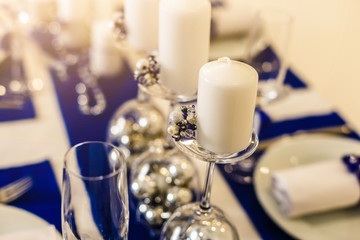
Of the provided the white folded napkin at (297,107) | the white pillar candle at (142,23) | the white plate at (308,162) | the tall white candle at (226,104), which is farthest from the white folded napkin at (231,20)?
the tall white candle at (226,104)

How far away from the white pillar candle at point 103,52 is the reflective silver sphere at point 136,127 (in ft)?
0.81

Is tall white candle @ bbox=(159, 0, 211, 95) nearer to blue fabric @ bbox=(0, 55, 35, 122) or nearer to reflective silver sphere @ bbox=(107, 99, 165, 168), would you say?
reflective silver sphere @ bbox=(107, 99, 165, 168)

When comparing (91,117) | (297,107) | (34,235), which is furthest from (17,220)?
(297,107)

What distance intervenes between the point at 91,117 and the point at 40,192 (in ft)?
0.89

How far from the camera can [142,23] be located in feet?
2.90

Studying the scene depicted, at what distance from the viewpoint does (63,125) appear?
114cm

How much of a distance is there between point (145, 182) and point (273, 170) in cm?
30

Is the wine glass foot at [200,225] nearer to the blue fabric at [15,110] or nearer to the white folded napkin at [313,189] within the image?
the white folded napkin at [313,189]

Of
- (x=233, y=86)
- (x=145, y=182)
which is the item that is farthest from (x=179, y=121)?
(x=145, y=182)

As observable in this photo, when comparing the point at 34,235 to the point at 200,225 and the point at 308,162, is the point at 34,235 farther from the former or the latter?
the point at 308,162

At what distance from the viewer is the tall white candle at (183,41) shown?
28.4 inches

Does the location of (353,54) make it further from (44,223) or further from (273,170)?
(44,223)

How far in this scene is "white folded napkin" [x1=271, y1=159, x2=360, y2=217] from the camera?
0.92 m

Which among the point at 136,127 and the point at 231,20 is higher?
the point at 231,20
